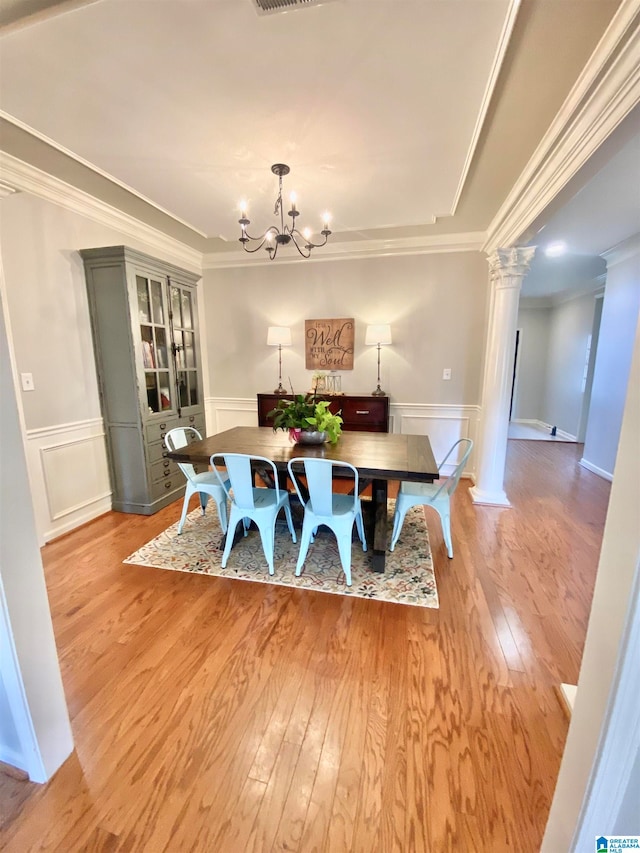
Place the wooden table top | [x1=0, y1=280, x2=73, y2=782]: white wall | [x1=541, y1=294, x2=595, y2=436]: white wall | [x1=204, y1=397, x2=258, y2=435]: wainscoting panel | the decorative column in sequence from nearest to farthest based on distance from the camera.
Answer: [x1=0, y1=280, x2=73, y2=782]: white wall
the wooden table top
the decorative column
[x1=204, y1=397, x2=258, y2=435]: wainscoting panel
[x1=541, y1=294, x2=595, y2=436]: white wall

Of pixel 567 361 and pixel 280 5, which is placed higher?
pixel 280 5

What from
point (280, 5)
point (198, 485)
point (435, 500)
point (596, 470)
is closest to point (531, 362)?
point (596, 470)

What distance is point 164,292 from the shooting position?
3230mm

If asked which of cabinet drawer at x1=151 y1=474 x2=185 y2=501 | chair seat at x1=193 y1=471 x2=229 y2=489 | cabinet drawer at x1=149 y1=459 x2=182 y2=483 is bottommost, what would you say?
cabinet drawer at x1=151 y1=474 x2=185 y2=501

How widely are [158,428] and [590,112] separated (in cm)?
346

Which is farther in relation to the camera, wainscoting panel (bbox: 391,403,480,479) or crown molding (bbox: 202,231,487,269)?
wainscoting panel (bbox: 391,403,480,479)

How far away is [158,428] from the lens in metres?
3.21

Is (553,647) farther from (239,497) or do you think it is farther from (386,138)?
(386,138)

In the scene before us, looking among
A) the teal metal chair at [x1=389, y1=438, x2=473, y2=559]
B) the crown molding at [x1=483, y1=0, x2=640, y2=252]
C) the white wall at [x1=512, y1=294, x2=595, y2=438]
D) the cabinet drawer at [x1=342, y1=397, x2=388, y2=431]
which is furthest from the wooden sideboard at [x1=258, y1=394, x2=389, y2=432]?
the white wall at [x1=512, y1=294, x2=595, y2=438]

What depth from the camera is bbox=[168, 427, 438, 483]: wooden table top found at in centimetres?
205

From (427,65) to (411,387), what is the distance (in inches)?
112

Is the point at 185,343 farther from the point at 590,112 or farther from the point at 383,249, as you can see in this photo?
the point at 590,112

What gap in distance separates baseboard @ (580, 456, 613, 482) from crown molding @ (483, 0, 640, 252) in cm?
316

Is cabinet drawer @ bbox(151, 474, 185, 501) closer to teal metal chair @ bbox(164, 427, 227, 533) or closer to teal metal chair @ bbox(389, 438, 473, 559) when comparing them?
teal metal chair @ bbox(164, 427, 227, 533)
